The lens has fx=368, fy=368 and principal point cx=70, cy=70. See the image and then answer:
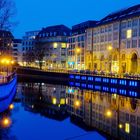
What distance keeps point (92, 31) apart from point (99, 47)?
9140 mm

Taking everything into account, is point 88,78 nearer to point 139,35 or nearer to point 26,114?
point 139,35

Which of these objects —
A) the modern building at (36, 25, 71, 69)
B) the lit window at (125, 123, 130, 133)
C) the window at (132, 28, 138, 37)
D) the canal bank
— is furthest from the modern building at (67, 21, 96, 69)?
the lit window at (125, 123, 130, 133)

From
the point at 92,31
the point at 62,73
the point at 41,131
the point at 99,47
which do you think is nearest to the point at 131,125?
the point at 41,131

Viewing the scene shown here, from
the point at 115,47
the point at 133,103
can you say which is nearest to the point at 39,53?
the point at 115,47

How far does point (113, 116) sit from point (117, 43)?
66.1m

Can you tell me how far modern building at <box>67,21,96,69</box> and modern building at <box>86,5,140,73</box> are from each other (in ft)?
29.4

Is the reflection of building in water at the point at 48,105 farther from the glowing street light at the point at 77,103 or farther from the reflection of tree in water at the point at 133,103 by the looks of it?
the reflection of tree in water at the point at 133,103

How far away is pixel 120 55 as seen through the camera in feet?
338

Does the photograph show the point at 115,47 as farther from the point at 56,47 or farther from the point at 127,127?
the point at 127,127

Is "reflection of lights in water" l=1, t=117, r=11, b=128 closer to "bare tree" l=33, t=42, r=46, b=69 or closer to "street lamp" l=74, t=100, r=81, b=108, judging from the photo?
"street lamp" l=74, t=100, r=81, b=108

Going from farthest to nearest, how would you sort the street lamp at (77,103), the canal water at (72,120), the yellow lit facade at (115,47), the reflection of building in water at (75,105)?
the yellow lit facade at (115,47), the street lamp at (77,103), the reflection of building in water at (75,105), the canal water at (72,120)

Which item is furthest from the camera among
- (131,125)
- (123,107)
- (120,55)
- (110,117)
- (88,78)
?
(120,55)

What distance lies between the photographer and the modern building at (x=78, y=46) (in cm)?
13562

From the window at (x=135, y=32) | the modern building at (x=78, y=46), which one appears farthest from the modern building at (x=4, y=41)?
the modern building at (x=78, y=46)
